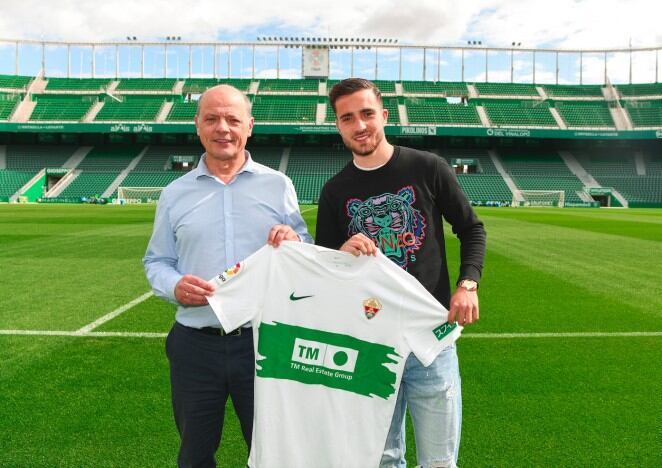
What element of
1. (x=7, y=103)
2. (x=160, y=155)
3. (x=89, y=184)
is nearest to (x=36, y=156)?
(x=7, y=103)

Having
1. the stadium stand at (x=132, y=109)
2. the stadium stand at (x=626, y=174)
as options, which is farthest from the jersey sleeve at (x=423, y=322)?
the stadium stand at (x=132, y=109)

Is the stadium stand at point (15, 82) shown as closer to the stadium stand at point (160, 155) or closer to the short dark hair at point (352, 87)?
the stadium stand at point (160, 155)

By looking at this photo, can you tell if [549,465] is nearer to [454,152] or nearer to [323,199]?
[323,199]

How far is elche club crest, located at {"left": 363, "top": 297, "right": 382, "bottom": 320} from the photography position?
7.29ft

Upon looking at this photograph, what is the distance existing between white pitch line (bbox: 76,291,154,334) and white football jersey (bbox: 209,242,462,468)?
3.72 meters

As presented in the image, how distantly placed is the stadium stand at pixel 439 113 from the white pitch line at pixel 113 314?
44.1 m

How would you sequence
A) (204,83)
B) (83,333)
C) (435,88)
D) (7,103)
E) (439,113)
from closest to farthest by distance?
(83,333)
(7,103)
(439,113)
(204,83)
(435,88)

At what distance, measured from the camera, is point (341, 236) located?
2361 millimetres

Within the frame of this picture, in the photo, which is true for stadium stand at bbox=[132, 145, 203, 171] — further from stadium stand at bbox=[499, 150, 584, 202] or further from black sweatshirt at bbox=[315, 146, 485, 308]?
black sweatshirt at bbox=[315, 146, 485, 308]

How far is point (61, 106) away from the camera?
49656 millimetres

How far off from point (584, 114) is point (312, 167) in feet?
83.2

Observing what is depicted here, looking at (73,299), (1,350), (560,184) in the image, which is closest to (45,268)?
(73,299)

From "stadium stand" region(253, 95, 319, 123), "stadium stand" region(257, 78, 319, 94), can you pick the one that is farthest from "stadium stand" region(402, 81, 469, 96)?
"stadium stand" region(253, 95, 319, 123)

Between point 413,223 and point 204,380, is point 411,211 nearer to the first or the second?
point 413,223
